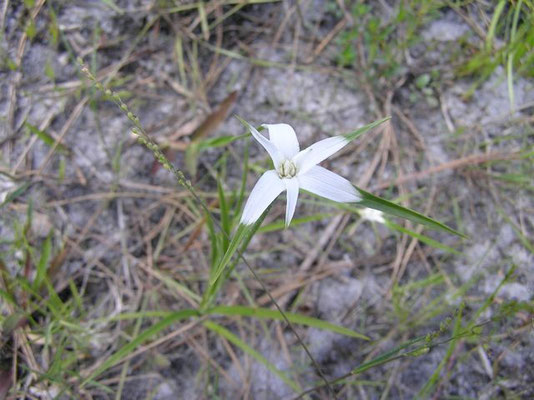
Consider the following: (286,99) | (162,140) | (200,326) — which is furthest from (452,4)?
(200,326)

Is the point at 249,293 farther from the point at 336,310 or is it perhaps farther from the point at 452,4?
the point at 452,4

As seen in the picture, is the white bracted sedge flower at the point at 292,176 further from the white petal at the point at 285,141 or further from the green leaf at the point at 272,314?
the green leaf at the point at 272,314

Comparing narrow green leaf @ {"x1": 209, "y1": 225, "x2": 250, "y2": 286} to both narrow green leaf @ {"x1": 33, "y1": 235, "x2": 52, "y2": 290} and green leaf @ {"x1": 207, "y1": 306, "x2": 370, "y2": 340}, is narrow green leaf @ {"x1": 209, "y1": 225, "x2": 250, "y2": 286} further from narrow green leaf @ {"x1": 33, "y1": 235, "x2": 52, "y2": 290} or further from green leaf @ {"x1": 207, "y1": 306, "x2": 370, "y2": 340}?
narrow green leaf @ {"x1": 33, "y1": 235, "x2": 52, "y2": 290}

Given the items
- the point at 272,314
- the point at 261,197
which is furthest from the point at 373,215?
the point at 261,197

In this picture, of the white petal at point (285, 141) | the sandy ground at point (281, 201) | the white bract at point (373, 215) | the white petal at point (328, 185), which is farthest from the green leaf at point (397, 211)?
the sandy ground at point (281, 201)

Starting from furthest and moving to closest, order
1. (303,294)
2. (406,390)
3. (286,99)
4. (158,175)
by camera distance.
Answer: (286,99) < (158,175) < (303,294) < (406,390)

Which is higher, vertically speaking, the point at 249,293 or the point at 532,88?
the point at 532,88

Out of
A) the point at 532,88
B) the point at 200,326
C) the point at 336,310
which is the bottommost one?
the point at 336,310
